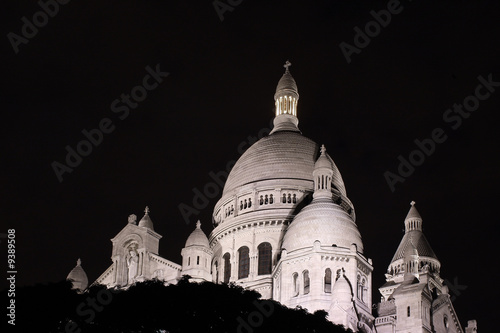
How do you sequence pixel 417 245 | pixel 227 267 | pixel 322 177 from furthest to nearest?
pixel 417 245
pixel 227 267
pixel 322 177

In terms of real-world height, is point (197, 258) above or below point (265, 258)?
below

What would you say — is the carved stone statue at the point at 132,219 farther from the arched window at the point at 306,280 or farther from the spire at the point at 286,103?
the spire at the point at 286,103

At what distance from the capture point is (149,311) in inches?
1884

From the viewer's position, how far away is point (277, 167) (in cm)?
8944

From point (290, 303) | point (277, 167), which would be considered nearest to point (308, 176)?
point (277, 167)

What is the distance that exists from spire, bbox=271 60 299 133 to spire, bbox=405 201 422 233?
13.7 m

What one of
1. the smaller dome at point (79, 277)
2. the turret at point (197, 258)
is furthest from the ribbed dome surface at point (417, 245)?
the smaller dome at point (79, 277)

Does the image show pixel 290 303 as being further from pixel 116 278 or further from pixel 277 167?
pixel 277 167

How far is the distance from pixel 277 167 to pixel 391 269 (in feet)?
47.3

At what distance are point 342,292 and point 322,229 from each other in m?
7.05

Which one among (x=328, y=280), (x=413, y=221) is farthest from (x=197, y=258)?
(x=413, y=221)

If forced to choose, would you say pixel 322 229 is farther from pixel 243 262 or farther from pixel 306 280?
pixel 243 262

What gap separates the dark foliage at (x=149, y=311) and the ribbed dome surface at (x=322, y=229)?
23.2 m

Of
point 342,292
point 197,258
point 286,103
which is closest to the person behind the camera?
point 342,292
